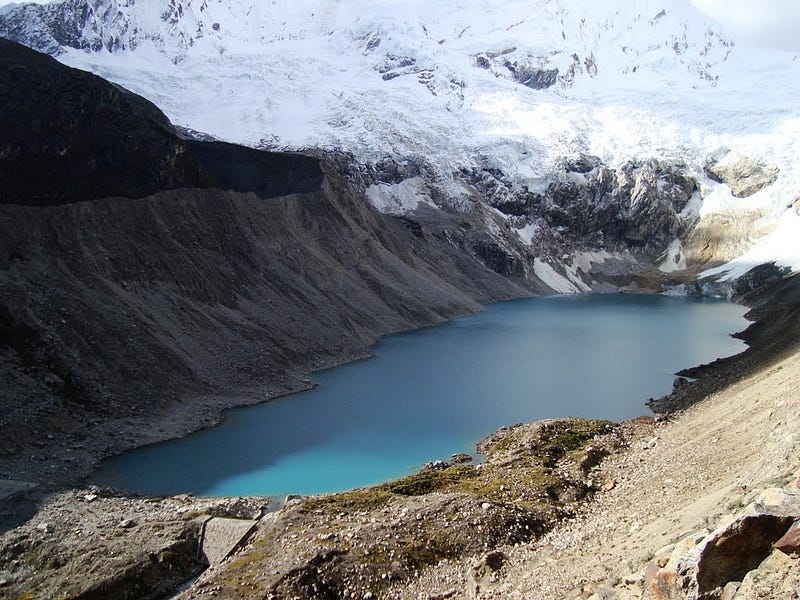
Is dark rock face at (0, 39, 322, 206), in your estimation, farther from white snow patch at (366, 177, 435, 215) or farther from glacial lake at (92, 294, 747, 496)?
white snow patch at (366, 177, 435, 215)

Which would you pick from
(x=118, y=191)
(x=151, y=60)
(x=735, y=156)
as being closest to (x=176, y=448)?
(x=118, y=191)

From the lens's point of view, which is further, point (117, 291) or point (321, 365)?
point (321, 365)

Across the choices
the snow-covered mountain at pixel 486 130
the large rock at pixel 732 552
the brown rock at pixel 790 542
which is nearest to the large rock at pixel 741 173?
the snow-covered mountain at pixel 486 130

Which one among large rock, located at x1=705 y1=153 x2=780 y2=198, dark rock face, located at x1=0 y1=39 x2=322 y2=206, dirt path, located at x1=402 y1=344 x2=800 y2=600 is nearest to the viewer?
dirt path, located at x1=402 y1=344 x2=800 y2=600

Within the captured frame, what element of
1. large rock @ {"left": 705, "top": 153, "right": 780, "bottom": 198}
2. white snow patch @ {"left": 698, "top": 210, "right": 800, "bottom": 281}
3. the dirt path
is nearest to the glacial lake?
the dirt path

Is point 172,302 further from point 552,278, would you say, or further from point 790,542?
point 552,278

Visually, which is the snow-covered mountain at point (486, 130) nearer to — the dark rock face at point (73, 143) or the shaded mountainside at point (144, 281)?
the shaded mountainside at point (144, 281)

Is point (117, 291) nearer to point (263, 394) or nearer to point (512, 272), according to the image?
point (263, 394)
